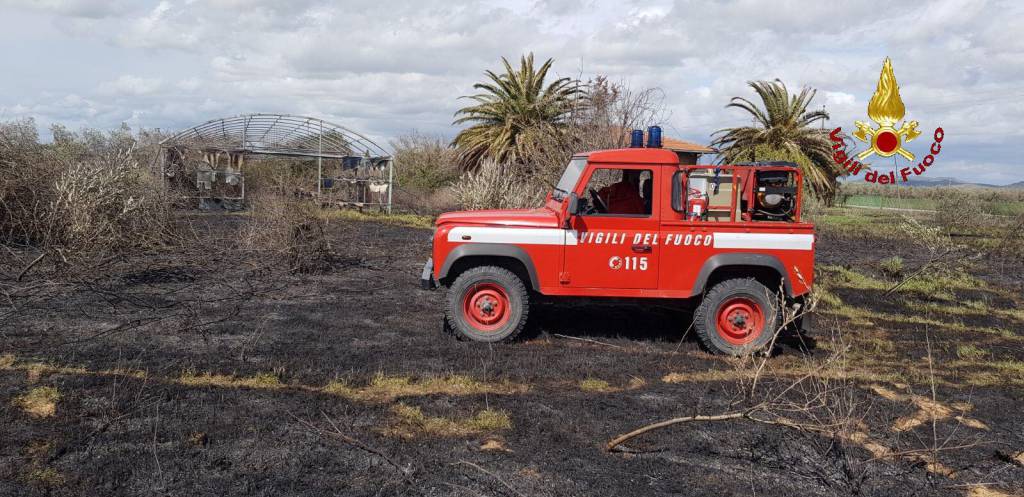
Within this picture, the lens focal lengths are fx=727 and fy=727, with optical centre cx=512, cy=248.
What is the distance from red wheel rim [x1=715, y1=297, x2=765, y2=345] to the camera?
292 inches

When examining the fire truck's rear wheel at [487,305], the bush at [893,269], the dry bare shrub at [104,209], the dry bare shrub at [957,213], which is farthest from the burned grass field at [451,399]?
the dry bare shrub at [957,213]

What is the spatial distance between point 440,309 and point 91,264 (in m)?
5.37

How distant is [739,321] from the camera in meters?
7.43

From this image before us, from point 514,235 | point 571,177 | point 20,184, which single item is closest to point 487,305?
point 514,235

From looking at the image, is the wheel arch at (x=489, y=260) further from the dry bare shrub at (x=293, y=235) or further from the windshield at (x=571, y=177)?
the dry bare shrub at (x=293, y=235)

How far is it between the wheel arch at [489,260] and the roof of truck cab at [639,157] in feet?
4.02

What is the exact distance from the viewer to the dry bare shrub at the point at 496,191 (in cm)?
1819

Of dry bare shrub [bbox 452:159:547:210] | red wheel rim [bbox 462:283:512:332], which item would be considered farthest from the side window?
dry bare shrub [bbox 452:159:547:210]

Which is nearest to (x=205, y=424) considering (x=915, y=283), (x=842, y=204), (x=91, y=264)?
(x=91, y=264)

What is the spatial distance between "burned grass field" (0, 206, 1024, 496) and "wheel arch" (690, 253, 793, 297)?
0.67 metres

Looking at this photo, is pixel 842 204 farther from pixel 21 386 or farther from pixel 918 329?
A: pixel 21 386

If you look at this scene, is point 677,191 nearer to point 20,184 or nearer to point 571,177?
point 571,177

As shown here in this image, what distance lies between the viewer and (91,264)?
34.7ft

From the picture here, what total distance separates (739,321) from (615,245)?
151 centimetres
